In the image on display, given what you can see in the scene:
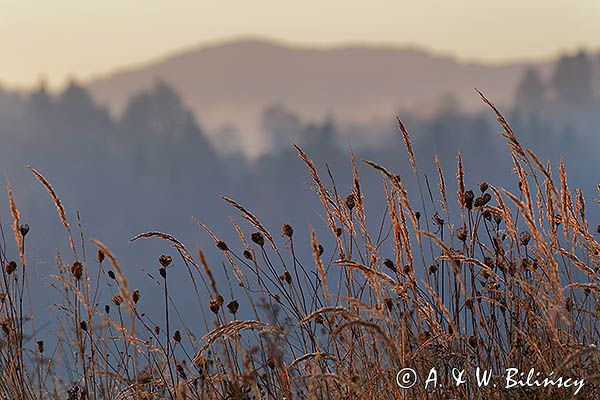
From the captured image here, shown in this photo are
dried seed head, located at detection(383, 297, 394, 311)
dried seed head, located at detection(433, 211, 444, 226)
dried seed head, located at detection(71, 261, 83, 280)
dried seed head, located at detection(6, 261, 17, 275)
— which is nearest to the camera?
dried seed head, located at detection(383, 297, 394, 311)

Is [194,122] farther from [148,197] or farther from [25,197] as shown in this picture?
[25,197]

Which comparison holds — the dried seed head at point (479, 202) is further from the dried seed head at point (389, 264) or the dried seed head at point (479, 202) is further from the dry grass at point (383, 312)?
the dried seed head at point (389, 264)

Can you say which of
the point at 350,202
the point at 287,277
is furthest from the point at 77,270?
the point at 350,202

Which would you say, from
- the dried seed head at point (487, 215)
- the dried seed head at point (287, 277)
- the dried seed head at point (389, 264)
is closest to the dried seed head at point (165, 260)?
the dried seed head at point (287, 277)

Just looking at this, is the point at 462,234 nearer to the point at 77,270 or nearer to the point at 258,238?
the point at 258,238

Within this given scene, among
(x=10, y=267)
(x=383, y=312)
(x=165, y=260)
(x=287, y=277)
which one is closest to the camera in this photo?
(x=383, y=312)

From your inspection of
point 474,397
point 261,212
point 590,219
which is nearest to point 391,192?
point 474,397

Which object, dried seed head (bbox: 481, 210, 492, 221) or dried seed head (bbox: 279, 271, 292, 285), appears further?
dried seed head (bbox: 481, 210, 492, 221)

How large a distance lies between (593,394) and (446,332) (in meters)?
0.53

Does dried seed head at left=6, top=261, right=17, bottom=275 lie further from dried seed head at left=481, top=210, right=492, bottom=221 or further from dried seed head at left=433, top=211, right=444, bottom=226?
dried seed head at left=481, top=210, right=492, bottom=221

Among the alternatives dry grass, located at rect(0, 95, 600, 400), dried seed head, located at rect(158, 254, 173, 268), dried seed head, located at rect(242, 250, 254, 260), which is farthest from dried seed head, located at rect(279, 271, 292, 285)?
dried seed head, located at rect(158, 254, 173, 268)

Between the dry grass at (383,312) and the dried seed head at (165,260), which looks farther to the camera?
the dried seed head at (165,260)

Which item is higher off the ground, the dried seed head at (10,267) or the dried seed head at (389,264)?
the dried seed head at (10,267)

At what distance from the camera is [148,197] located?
14262cm
